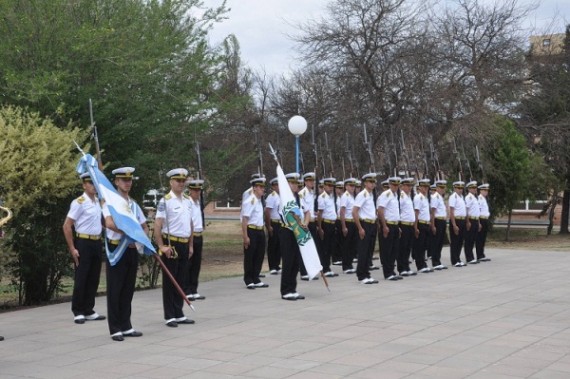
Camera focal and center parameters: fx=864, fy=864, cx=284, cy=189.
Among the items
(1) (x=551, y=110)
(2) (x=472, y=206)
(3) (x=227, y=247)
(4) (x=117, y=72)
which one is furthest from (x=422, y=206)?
(1) (x=551, y=110)

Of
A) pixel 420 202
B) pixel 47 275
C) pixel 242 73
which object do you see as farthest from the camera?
pixel 242 73

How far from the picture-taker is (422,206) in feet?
55.2

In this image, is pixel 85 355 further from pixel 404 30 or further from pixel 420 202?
pixel 404 30

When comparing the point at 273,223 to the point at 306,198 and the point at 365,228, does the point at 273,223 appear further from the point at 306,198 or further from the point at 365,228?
the point at 365,228

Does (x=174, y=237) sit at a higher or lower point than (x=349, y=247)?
higher

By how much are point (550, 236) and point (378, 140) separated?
466 inches

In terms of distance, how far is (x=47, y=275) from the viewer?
12977mm

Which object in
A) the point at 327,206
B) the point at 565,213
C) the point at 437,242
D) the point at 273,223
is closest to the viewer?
the point at 273,223

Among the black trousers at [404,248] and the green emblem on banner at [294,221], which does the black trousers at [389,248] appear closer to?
the black trousers at [404,248]

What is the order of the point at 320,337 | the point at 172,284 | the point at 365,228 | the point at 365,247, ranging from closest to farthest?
the point at 320,337 → the point at 172,284 → the point at 365,247 → the point at 365,228

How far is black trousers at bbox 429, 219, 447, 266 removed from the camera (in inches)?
683

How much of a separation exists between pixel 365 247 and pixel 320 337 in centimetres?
528

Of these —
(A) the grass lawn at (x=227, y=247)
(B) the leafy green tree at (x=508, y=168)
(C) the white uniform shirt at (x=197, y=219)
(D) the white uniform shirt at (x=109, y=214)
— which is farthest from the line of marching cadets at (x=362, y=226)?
(B) the leafy green tree at (x=508, y=168)

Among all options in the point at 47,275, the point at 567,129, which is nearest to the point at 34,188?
the point at 47,275
